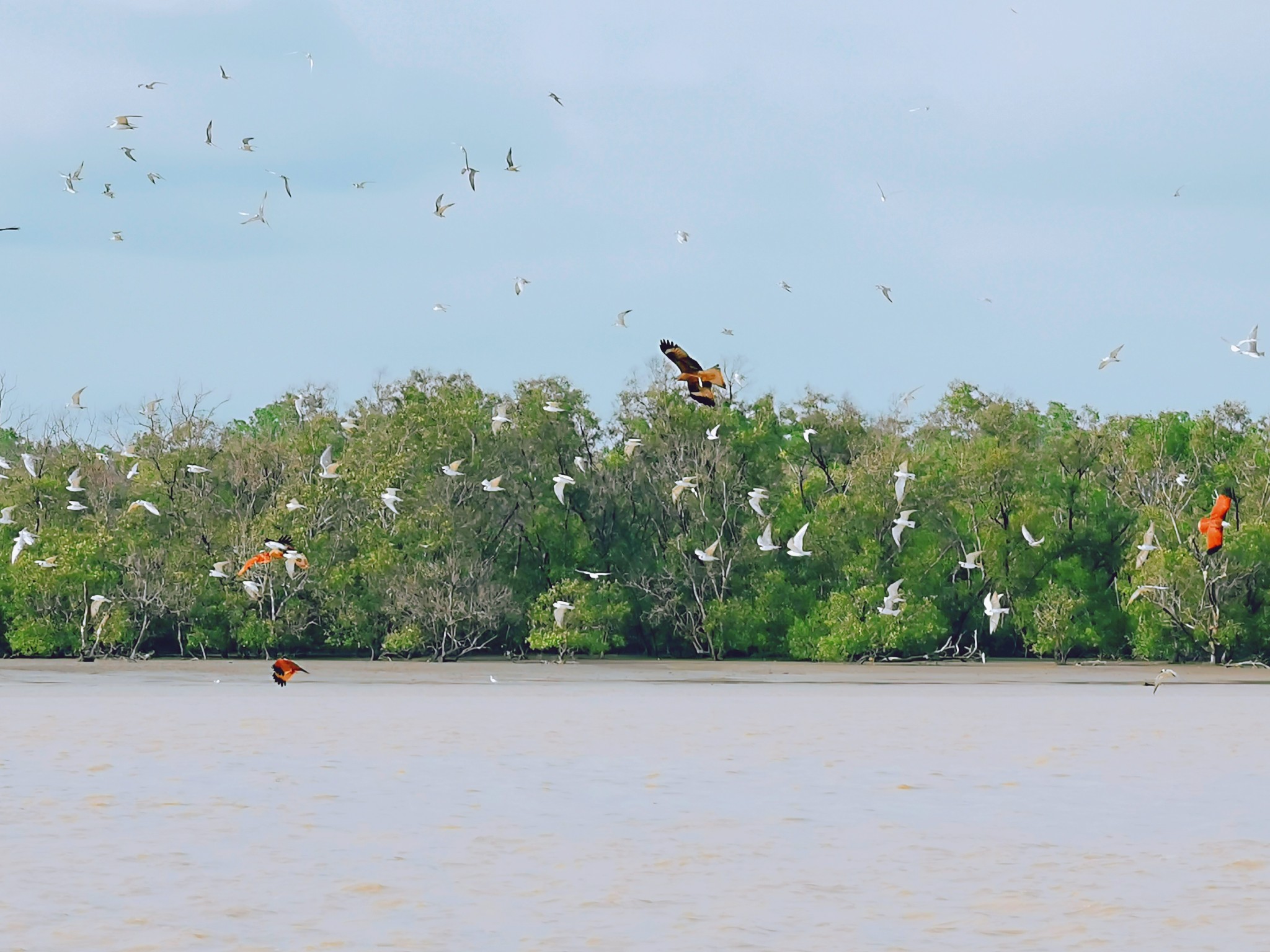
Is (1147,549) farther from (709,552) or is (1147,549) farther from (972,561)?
(709,552)

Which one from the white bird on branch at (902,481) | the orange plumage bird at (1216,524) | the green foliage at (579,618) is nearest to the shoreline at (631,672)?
the green foliage at (579,618)

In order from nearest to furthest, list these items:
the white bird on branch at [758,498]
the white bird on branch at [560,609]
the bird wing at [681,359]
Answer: the bird wing at [681,359], the white bird on branch at [758,498], the white bird on branch at [560,609]

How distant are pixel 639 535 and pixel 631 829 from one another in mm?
50425

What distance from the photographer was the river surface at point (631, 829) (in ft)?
45.0

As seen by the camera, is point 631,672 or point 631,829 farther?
point 631,672

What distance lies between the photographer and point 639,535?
6975 centimetres

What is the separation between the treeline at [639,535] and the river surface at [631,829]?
967 inches

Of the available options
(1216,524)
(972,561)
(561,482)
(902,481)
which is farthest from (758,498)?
(1216,524)

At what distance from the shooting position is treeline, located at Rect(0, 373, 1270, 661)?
208 ft

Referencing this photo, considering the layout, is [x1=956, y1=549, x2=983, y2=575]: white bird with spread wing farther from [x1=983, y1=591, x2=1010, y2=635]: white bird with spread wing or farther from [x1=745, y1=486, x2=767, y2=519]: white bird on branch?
[x1=745, y1=486, x2=767, y2=519]: white bird on branch

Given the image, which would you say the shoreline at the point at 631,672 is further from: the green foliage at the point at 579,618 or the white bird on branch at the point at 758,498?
the white bird on branch at the point at 758,498

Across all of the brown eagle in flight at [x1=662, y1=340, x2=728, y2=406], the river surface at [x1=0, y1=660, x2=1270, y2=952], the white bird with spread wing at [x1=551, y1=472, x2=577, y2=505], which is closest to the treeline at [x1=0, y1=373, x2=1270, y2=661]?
the white bird with spread wing at [x1=551, y1=472, x2=577, y2=505]

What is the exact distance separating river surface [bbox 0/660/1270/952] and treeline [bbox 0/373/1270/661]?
80.6 feet

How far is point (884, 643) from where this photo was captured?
63.1m
